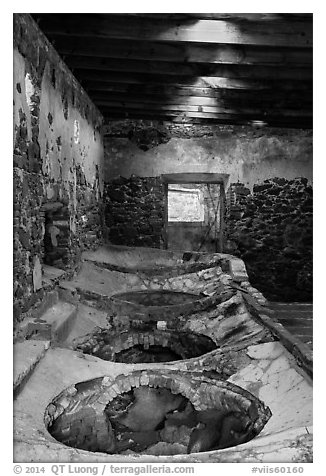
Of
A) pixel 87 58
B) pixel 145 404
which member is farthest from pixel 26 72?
pixel 145 404

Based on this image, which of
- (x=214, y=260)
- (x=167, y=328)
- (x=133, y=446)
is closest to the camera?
(x=133, y=446)

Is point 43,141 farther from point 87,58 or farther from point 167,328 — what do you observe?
point 167,328

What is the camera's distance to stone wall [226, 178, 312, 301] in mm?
8227

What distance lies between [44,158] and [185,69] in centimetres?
193

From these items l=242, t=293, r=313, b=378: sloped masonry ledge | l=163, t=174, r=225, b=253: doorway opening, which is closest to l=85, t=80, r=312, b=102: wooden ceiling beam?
l=242, t=293, r=313, b=378: sloped masonry ledge

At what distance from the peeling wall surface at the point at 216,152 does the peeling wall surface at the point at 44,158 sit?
1758mm

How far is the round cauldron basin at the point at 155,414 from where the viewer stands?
2.74m

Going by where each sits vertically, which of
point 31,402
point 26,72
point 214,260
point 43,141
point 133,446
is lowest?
point 133,446

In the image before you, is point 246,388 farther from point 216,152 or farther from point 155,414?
point 216,152

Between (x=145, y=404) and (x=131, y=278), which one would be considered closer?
(x=145, y=404)

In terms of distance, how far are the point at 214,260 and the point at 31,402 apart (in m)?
3.91

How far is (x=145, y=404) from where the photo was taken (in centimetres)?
317

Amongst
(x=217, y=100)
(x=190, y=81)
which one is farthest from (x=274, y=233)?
(x=190, y=81)

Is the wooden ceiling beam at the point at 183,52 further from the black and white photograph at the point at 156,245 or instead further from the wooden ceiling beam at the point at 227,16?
the wooden ceiling beam at the point at 227,16
